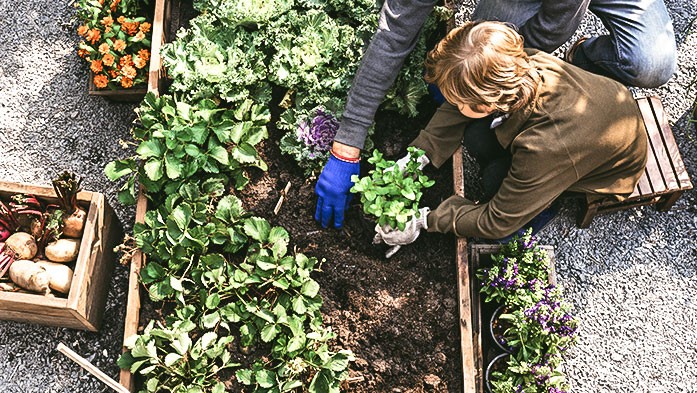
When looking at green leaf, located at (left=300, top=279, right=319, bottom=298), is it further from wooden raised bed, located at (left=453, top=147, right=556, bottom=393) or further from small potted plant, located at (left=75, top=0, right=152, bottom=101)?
small potted plant, located at (left=75, top=0, right=152, bottom=101)

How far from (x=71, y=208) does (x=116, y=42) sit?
2.67 ft

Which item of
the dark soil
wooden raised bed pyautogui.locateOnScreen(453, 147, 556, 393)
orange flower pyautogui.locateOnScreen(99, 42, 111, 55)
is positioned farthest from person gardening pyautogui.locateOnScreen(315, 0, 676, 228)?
orange flower pyautogui.locateOnScreen(99, 42, 111, 55)

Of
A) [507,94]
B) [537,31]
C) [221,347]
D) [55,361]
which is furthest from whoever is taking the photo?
[55,361]

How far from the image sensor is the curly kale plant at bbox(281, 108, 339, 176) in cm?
252

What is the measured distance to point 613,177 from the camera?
2.41m

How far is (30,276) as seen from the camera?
242 centimetres

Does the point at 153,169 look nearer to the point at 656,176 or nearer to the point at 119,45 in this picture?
the point at 119,45

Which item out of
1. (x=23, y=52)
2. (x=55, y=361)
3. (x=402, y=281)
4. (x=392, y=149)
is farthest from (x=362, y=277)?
(x=23, y=52)

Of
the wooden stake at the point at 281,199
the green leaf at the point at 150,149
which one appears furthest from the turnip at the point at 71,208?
the wooden stake at the point at 281,199

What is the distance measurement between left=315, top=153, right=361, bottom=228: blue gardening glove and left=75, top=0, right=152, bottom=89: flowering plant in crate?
105cm

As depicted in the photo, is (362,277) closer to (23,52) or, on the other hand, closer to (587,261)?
(587,261)

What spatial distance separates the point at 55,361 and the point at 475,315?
5.81ft

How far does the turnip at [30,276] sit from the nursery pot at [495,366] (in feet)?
5.64

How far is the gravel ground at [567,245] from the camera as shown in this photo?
2729 millimetres
